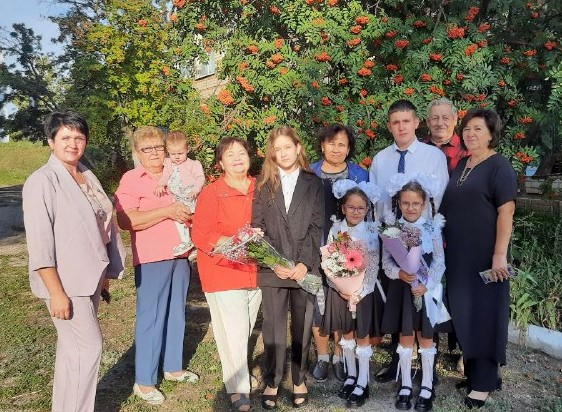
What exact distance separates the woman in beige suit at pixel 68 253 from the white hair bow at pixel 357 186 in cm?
163

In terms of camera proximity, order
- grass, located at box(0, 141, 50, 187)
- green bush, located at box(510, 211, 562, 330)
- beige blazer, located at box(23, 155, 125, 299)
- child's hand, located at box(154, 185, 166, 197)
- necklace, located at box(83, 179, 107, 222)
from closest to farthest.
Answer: beige blazer, located at box(23, 155, 125, 299) < necklace, located at box(83, 179, 107, 222) < child's hand, located at box(154, 185, 166, 197) < green bush, located at box(510, 211, 562, 330) < grass, located at box(0, 141, 50, 187)

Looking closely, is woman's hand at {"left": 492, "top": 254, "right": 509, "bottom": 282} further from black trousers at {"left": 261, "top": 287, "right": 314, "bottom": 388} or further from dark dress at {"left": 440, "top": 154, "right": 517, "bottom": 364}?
black trousers at {"left": 261, "top": 287, "right": 314, "bottom": 388}

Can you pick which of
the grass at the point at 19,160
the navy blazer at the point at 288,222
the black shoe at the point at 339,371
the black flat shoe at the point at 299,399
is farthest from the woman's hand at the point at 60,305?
the grass at the point at 19,160

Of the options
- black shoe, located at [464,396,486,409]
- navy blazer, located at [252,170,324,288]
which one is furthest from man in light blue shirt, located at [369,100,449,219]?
black shoe, located at [464,396,486,409]

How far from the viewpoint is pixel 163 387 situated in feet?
12.9

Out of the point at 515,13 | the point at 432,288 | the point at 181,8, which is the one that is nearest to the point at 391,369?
the point at 432,288

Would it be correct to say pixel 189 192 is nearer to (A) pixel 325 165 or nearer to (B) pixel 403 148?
(A) pixel 325 165

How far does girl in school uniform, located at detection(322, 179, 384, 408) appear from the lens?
3527 mm

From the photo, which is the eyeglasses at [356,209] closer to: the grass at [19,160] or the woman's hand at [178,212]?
the woman's hand at [178,212]

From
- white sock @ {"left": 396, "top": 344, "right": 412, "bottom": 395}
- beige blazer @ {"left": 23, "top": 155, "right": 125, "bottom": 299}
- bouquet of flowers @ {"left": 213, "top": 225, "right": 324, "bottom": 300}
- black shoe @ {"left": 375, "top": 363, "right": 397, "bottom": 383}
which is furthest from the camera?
black shoe @ {"left": 375, "top": 363, "right": 397, "bottom": 383}

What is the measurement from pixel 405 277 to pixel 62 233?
2.19 m

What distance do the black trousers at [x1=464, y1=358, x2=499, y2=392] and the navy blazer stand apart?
1.33 m

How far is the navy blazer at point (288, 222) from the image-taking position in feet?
11.3

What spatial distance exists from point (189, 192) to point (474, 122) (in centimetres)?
212
